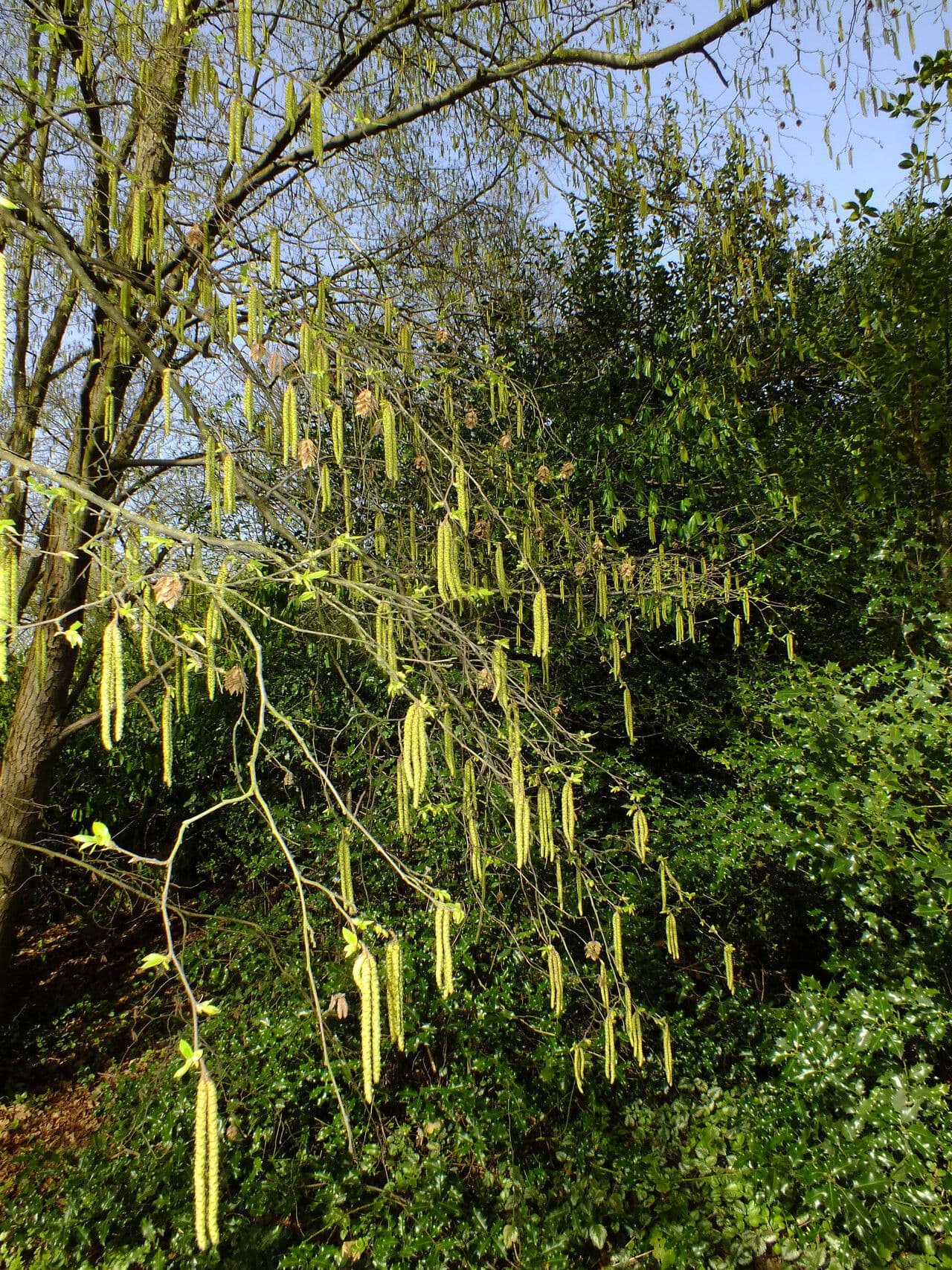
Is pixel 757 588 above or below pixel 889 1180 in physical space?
above

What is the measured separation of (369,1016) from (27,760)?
10.6 feet

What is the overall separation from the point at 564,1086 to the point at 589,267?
509cm

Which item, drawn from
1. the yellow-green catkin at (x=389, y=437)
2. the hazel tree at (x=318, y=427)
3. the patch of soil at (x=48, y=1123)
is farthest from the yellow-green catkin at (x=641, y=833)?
the patch of soil at (x=48, y=1123)

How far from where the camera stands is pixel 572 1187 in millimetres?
2826

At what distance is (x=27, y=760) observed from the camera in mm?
3604

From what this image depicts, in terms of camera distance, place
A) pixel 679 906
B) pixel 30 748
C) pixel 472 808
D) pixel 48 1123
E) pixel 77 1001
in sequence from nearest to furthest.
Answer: pixel 472 808 < pixel 679 906 < pixel 30 748 < pixel 48 1123 < pixel 77 1001

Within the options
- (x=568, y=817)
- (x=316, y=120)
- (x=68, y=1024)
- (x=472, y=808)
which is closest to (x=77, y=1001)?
(x=68, y=1024)

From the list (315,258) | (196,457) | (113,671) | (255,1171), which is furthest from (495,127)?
(255,1171)

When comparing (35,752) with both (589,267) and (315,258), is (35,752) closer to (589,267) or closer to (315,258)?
(315,258)

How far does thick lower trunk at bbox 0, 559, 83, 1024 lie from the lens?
11.7 feet

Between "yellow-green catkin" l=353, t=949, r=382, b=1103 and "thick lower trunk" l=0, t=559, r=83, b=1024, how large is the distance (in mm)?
3013

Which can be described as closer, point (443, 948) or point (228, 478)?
point (443, 948)

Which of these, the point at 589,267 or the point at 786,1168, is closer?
the point at 786,1168

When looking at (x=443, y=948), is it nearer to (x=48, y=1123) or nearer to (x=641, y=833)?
(x=641, y=833)
